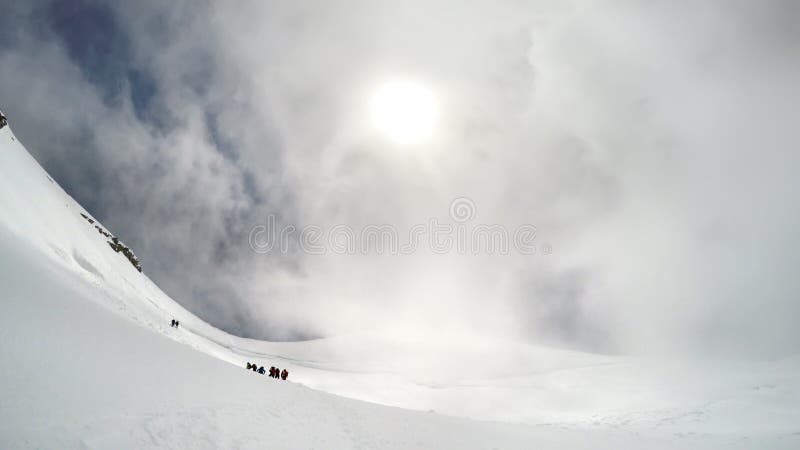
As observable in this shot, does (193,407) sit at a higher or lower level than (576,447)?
higher

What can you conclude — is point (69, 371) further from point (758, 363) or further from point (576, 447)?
point (758, 363)

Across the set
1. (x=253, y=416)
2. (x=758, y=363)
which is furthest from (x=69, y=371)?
(x=758, y=363)

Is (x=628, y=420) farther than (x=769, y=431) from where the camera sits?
Yes

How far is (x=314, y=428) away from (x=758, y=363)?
35.7m

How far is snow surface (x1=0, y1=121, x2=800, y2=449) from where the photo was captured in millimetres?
7922

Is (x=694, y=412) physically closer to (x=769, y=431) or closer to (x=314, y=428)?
(x=769, y=431)

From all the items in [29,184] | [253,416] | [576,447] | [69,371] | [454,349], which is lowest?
[576,447]

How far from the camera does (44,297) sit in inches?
477

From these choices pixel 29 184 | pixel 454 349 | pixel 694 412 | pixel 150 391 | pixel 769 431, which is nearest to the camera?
pixel 150 391

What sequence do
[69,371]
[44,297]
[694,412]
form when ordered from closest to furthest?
1. [69,371]
2. [44,297]
3. [694,412]

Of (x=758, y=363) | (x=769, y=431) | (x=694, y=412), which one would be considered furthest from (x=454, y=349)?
(x=769, y=431)

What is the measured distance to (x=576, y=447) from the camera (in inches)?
607

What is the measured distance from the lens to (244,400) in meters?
12.0

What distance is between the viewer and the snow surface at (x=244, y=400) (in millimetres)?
7922
